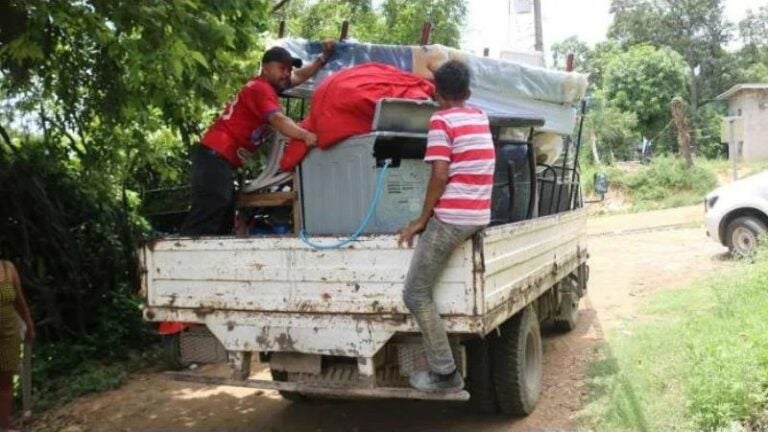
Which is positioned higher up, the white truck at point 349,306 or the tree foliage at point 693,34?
the tree foliage at point 693,34

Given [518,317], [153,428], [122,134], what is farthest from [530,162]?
[122,134]

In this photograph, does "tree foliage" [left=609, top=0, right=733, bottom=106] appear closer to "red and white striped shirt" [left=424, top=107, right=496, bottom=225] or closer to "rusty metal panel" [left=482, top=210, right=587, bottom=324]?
"rusty metal panel" [left=482, top=210, right=587, bottom=324]

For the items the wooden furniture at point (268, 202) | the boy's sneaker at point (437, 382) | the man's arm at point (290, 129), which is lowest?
the boy's sneaker at point (437, 382)

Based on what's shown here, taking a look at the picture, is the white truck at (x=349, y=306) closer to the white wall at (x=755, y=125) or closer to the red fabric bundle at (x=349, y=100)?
the red fabric bundle at (x=349, y=100)

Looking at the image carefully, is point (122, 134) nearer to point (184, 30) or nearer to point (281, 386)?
point (184, 30)

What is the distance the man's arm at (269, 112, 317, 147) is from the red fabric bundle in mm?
41

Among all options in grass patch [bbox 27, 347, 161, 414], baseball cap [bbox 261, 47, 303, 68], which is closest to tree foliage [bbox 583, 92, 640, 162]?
grass patch [bbox 27, 347, 161, 414]

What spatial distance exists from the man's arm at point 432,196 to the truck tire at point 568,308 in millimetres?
3278

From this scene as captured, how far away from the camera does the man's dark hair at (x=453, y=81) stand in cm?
376

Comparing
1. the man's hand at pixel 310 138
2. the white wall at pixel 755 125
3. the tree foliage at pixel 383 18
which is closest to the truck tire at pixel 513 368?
the man's hand at pixel 310 138

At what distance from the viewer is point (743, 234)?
32.6ft

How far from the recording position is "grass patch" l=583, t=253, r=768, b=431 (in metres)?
3.97

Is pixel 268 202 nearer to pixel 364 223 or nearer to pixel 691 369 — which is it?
pixel 364 223

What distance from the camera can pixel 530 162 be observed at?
525 cm
